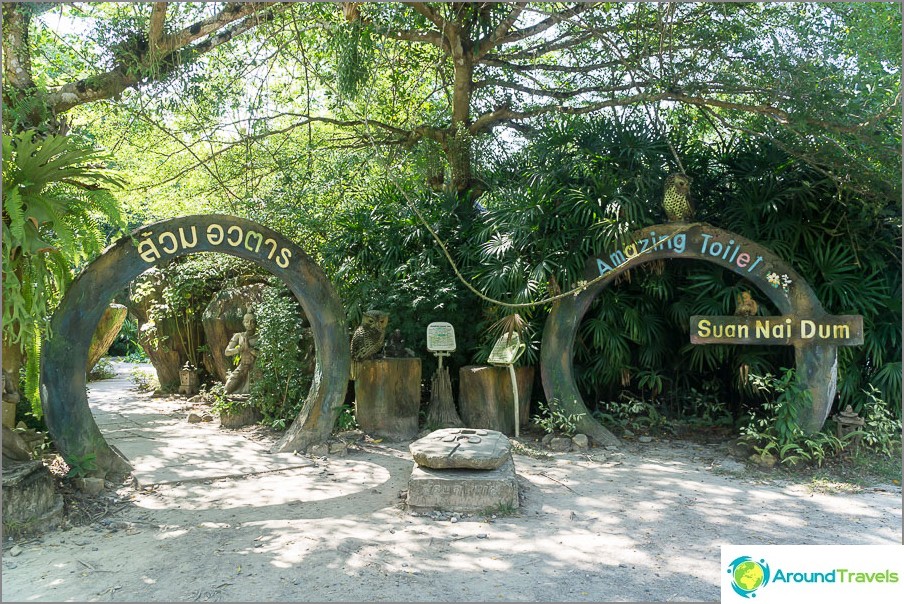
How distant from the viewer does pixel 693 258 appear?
689 centimetres

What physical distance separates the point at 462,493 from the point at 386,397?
8.24ft

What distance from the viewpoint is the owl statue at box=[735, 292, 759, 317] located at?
6.64m

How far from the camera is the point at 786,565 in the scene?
11.0 ft

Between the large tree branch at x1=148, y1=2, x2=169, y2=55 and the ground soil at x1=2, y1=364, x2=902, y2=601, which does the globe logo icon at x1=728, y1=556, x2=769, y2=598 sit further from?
the large tree branch at x1=148, y1=2, x2=169, y2=55

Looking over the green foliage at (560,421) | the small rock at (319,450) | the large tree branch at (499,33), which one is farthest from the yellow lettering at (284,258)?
the large tree branch at (499,33)

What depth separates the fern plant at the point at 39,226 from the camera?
4785 mm

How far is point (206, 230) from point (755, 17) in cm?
599

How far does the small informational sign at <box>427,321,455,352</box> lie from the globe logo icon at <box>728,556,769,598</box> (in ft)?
13.8

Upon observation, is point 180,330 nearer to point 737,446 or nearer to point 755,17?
point 737,446

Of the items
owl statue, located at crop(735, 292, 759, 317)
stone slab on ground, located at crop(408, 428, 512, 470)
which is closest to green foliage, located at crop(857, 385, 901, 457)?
owl statue, located at crop(735, 292, 759, 317)

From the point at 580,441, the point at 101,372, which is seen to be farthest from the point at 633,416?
the point at 101,372

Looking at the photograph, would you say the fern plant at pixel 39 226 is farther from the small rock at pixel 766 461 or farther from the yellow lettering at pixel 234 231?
the small rock at pixel 766 461

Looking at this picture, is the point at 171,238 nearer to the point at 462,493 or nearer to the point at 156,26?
the point at 156,26

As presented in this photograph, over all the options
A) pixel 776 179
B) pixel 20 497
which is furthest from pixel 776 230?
pixel 20 497
